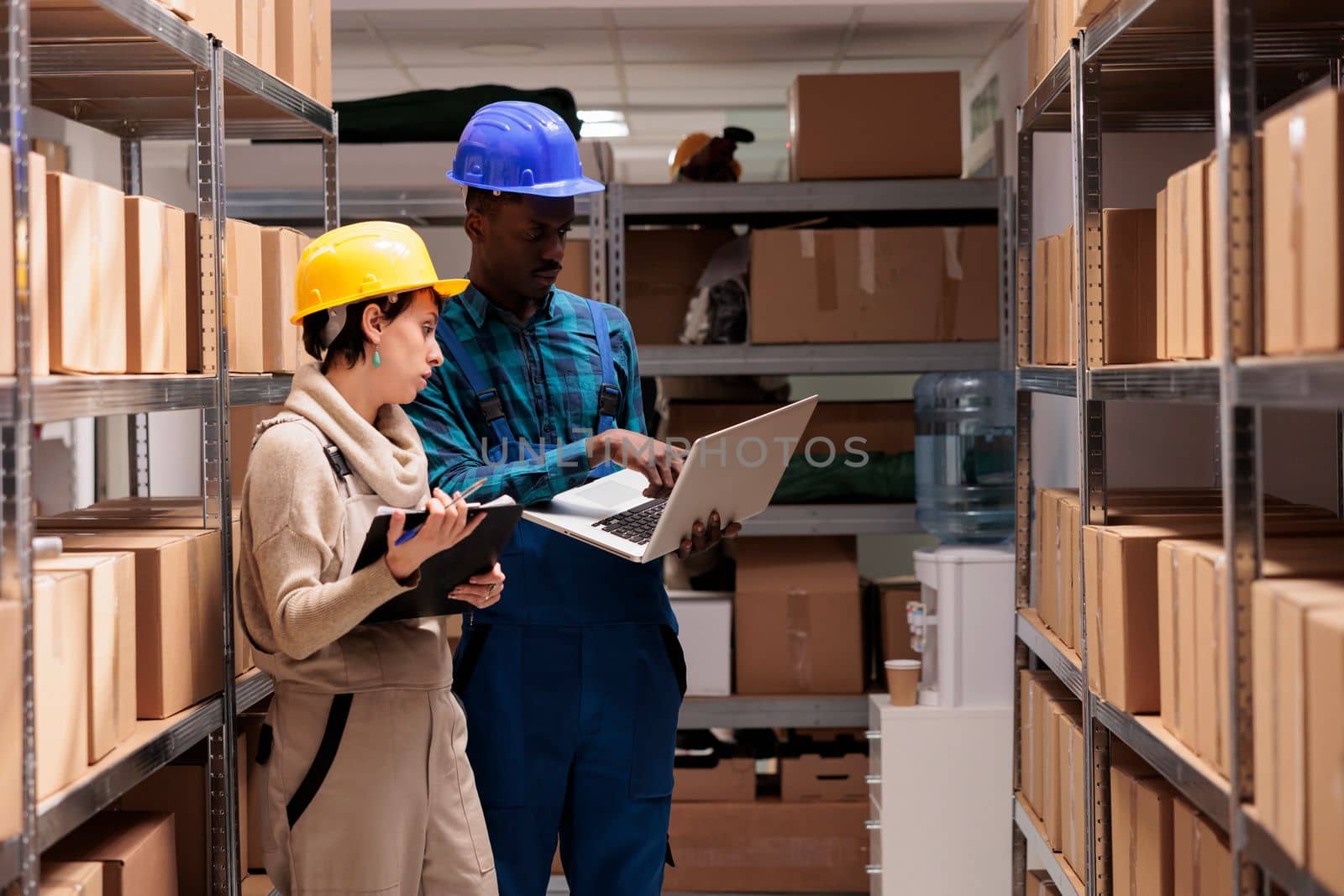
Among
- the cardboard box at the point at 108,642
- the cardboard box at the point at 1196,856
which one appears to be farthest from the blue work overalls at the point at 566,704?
the cardboard box at the point at 1196,856

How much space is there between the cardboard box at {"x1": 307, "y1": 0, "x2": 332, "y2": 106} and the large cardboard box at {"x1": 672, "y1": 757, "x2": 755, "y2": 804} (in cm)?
254

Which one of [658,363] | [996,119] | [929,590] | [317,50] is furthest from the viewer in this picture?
[996,119]

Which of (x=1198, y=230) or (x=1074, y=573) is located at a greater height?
(x=1198, y=230)

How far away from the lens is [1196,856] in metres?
2.01

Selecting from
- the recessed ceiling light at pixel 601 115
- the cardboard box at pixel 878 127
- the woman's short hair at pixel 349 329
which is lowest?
the woman's short hair at pixel 349 329

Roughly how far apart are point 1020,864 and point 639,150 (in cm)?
623

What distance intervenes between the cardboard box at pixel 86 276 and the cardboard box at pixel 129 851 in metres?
0.75

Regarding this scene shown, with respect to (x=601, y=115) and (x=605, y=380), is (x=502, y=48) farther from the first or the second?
(x=605, y=380)

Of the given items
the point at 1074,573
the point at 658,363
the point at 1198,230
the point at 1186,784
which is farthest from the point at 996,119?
the point at 1186,784

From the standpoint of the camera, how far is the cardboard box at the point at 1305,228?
4.45ft

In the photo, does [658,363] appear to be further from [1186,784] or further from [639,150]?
[639,150]

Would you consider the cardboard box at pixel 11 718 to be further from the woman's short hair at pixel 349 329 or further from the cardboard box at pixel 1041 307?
the cardboard box at pixel 1041 307

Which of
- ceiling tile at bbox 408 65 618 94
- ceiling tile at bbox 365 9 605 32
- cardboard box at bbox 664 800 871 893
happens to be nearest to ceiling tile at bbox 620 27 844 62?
ceiling tile at bbox 365 9 605 32

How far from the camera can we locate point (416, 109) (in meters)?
4.59
